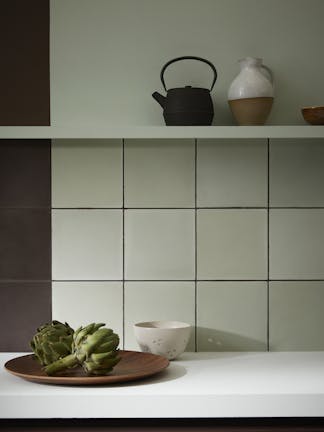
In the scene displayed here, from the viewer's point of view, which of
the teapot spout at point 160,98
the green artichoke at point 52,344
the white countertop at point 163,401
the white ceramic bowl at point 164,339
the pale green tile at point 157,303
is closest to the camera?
the white countertop at point 163,401

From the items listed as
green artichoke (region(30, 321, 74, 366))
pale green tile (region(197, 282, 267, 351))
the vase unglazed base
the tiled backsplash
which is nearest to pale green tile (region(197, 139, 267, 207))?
the tiled backsplash

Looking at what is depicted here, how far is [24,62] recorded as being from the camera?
96.7 inches

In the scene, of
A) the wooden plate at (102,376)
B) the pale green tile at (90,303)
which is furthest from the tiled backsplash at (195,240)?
the wooden plate at (102,376)

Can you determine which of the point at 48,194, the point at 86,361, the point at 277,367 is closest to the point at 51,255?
the point at 48,194

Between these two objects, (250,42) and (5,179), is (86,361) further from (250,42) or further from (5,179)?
(250,42)

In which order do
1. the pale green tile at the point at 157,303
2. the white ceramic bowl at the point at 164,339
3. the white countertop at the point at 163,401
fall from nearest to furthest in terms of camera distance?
the white countertop at the point at 163,401 < the white ceramic bowl at the point at 164,339 < the pale green tile at the point at 157,303

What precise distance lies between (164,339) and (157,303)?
0.88 feet

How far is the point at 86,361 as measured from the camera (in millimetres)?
1896

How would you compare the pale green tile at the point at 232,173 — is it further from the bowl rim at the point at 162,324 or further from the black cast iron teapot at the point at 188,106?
the bowl rim at the point at 162,324

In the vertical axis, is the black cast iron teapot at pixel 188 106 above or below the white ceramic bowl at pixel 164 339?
above

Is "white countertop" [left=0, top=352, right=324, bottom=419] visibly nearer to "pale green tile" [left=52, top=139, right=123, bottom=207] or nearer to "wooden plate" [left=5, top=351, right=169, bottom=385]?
"wooden plate" [left=5, top=351, right=169, bottom=385]

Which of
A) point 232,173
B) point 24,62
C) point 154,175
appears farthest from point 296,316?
point 24,62

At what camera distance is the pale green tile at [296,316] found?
2449 millimetres

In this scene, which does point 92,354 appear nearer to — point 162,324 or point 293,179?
point 162,324
